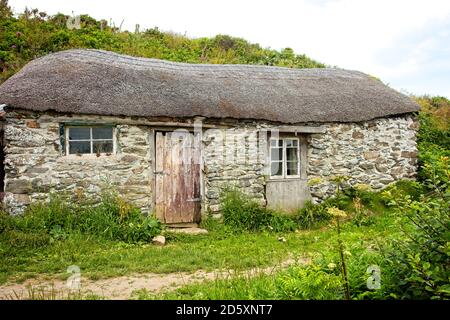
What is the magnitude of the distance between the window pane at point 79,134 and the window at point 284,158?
165 inches

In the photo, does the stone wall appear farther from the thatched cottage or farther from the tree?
the tree

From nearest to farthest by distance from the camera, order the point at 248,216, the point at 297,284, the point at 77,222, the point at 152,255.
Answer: the point at 297,284 → the point at 152,255 → the point at 77,222 → the point at 248,216

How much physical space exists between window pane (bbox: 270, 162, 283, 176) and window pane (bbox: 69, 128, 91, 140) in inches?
167

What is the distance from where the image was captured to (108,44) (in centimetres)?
1505

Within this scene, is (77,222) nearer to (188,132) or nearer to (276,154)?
(188,132)

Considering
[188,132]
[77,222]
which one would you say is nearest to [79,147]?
[77,222]

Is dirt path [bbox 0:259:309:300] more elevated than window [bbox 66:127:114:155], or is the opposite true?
window [bbox 66:127:114:155]

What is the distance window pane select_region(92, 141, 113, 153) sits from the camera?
7758 millimetres

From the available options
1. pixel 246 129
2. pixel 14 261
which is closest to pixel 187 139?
pixel 246 129

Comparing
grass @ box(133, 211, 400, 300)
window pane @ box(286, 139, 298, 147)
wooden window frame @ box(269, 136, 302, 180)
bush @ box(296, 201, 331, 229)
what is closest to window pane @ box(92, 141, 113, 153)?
wooden window frame @ box(269, 136, 302, 180)

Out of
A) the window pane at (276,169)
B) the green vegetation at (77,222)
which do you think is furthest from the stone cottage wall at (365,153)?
the green vegetation at (77,222)

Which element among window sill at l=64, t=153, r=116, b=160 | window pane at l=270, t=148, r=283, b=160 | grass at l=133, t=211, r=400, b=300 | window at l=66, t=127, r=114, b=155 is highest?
window at l=66, t=127, r=114, b=155

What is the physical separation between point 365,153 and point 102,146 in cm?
646
